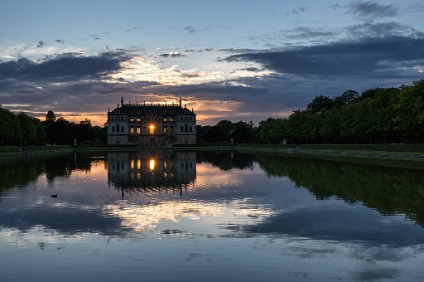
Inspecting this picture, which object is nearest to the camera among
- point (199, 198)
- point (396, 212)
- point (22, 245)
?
point (22, 245)

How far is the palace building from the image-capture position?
612 feet

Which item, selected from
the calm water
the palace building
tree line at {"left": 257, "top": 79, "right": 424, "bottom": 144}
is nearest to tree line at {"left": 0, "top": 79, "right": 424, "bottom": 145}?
tree line at {"left": 257, "top": 79, "right": 424, "bottom": 144}

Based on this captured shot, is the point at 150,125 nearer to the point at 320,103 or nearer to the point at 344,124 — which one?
the point at 320,103

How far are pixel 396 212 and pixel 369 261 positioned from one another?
25.0 ft

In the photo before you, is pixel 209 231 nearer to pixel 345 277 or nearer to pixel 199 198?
pixel 345 277

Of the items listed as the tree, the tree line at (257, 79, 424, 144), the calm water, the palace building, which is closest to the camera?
the calm water

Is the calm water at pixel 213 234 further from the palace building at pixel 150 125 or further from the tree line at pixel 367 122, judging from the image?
the palace building at pixel 150 125

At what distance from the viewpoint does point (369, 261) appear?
11680 millimetres

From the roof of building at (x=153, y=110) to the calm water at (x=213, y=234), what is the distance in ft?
546

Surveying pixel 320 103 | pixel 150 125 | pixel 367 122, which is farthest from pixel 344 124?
pixel 150 125

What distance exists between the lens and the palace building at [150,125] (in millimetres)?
186500

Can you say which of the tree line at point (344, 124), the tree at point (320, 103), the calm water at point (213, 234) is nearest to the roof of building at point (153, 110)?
the tree line at point (344, 124)

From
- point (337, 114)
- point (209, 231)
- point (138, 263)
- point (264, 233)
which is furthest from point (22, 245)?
point (337, 114)

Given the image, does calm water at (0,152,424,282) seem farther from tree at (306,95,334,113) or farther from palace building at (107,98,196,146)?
palace building at (107,98,196,146)
